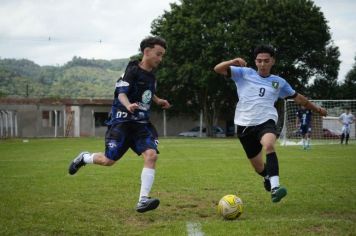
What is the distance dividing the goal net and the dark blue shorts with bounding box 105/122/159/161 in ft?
84.1

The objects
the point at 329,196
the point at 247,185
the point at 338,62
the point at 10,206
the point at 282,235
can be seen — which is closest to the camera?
the point at 282,235

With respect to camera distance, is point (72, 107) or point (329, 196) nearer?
point (329, 196)

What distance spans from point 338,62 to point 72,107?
30.3 metres

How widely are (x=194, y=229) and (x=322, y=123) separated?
33.1 m

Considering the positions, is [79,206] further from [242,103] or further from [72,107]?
[72,107]

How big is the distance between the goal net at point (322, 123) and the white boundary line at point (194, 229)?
26.5 meters

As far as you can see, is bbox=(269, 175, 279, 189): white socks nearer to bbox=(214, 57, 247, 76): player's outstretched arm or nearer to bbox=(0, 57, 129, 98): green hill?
bbox=(214, 57, 247, 76): player's outstretched arm

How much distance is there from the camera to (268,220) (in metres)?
6.22

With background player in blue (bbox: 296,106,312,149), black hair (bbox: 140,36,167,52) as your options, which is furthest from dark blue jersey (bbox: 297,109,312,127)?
black hair (bbox: 140,36,167,52)

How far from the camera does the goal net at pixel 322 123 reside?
32.8 m

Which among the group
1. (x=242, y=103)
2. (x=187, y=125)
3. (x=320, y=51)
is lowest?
(x=187, y=125)

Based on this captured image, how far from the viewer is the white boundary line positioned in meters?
5.56

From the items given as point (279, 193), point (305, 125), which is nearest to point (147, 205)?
point (279, 193)

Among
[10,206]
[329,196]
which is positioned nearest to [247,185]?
[329,196]
